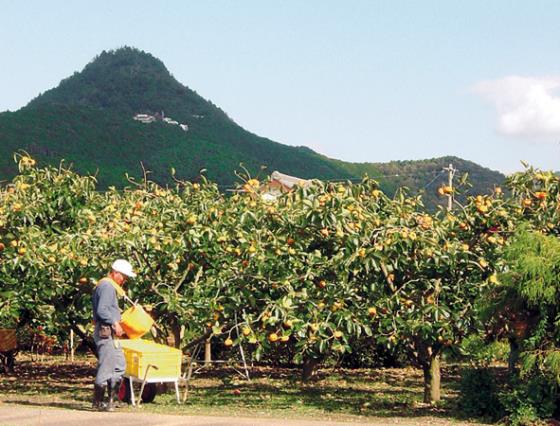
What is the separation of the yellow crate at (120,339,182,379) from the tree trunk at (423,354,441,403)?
294 centimetres

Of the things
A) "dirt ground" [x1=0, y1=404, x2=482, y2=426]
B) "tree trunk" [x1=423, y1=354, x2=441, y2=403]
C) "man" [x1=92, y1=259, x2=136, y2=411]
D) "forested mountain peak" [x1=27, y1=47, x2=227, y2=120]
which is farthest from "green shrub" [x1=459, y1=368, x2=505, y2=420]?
"forested mountain peak" [x1=27, y1=47, x2=227, y2=120]

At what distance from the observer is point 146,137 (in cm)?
7612

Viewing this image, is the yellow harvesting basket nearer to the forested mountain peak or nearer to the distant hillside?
the distant hillside

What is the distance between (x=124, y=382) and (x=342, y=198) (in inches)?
120

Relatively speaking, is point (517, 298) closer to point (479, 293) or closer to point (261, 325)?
point (479, 293)

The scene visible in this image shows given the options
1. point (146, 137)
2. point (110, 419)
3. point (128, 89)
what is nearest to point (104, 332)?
point (110, 419)

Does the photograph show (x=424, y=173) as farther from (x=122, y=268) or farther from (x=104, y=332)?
(x=104, y=332)

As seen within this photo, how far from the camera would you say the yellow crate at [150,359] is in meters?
9.15

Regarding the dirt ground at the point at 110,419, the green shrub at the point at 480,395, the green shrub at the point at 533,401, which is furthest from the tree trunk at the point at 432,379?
the dirt ground at the point at 110,419

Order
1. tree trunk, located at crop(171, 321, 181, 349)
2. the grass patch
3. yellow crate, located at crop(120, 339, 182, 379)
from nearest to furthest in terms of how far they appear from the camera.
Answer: yellow crate, located at crop(120, 339, 182, 379), the grass patch, tree trunk, located at crop(171, 321, 181, 349)

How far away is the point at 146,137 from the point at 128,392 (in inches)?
2665

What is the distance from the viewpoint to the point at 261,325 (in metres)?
10.2

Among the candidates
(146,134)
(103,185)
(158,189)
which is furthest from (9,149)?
(158,189)

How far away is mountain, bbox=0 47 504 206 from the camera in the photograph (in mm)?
65062
